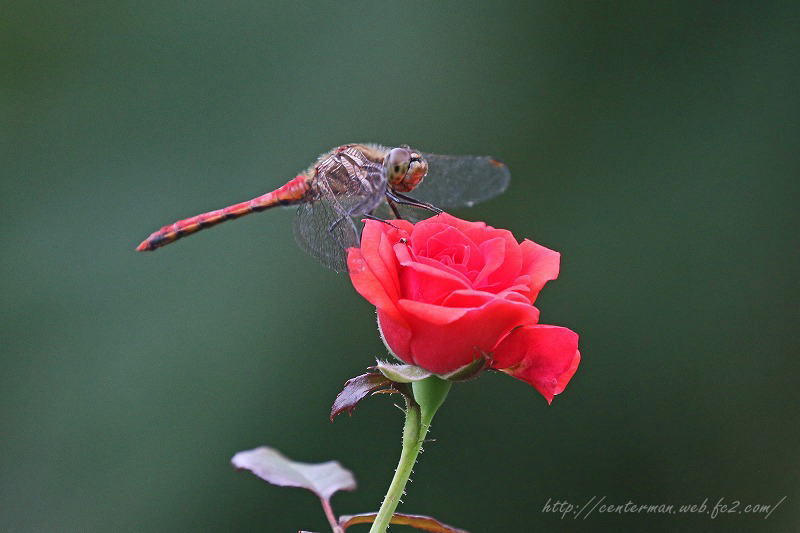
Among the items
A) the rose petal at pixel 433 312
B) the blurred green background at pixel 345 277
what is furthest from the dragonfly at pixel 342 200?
the blurred green background at pixel 345 277

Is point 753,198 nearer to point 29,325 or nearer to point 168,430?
point 168,430

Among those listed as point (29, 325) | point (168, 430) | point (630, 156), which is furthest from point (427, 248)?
point (630, 156)

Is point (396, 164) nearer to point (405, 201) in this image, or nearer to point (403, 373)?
point (405, 201)

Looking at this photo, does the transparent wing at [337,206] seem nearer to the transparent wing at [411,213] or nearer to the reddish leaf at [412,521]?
the transparent wing at [411,213]

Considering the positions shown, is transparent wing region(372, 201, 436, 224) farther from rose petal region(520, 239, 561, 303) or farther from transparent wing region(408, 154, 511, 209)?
rose petal region(520, 239, 561, 303)

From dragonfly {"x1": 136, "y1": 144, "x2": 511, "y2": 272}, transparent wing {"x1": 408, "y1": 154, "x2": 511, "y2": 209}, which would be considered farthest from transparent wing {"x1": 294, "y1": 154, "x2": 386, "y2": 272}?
transparent wing {"x1": 408, "y1": 154, "x2": 511, "y2": 209}

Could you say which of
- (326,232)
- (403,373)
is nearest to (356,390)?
(403,373)
